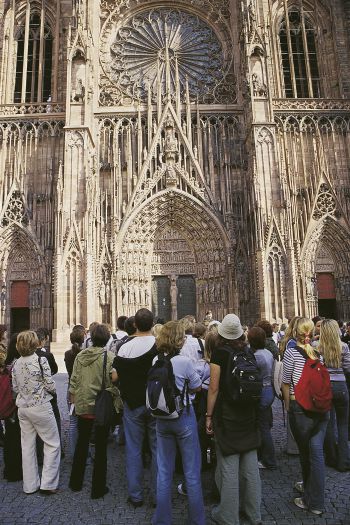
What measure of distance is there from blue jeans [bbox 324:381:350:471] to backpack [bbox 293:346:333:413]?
3.62 ft

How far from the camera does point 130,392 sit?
183 inches

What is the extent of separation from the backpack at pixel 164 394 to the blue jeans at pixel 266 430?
2115 millimetres

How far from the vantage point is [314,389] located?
4375 millimetres

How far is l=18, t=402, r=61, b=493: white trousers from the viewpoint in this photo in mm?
5066

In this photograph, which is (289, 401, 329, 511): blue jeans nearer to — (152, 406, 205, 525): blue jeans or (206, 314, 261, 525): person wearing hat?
(206, 314, 261, 525): person wearing hat

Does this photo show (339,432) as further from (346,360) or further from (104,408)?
(104,408)

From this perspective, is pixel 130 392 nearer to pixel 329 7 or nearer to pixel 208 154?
pixel 208 154

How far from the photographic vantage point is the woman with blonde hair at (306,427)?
4352 millimetres

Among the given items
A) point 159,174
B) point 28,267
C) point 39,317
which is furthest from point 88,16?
point 39,317

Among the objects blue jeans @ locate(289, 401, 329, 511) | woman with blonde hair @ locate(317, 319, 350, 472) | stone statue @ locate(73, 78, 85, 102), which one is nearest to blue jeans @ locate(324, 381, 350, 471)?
woman with blonde hair @ locate(317, 319, 350, 472)

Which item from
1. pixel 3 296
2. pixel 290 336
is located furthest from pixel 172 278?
pixel 290 336

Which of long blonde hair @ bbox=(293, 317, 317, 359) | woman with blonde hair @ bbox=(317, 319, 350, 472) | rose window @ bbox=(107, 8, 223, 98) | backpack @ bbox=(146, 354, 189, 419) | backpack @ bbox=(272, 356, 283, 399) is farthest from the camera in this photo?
rose window @ bbox=(107, 8, 223, 98)

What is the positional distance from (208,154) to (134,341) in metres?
17.0

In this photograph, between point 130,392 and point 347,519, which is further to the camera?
point 130,392
